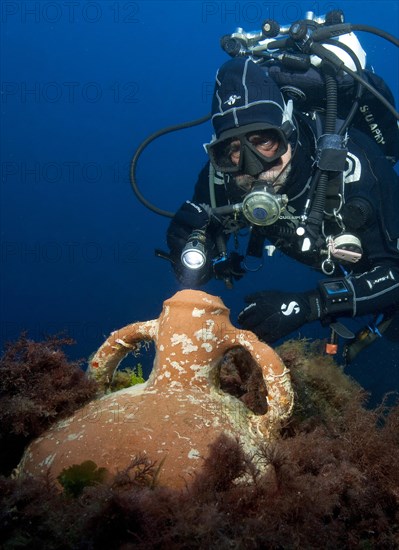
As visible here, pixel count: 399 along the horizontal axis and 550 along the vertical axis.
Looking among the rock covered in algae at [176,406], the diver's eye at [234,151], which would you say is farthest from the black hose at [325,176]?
the rock covered in algae at [176,406]

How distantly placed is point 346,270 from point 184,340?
3.29m

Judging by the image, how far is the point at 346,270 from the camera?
17.6 feet

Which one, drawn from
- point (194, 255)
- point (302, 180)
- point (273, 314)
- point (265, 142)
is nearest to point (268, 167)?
point (265, 142)

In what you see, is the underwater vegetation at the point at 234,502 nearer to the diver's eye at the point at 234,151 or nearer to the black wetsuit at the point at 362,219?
the black wetsuit at the point at 362,219

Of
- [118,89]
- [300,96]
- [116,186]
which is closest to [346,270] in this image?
[300,96]

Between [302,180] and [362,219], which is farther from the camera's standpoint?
[302,180]

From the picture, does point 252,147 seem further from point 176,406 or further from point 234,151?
point 176,406

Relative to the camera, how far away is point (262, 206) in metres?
4.21

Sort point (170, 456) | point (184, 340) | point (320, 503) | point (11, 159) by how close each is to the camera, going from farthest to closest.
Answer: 1. point (11, 159)
2. point (184, 340)
3. point (170, 456)
4. point (320, 503)

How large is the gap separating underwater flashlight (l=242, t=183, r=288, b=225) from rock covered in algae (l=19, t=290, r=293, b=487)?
1.67 m

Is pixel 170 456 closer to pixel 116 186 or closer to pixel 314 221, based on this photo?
pixel 314 221

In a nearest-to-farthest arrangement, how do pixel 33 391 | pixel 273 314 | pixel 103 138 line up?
1. pixel 33 391
2. pixel 273 314
3. pixel 103 138

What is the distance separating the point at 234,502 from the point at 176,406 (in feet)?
2.41

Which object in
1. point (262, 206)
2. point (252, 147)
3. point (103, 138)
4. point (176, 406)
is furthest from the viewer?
point (103, 138)
